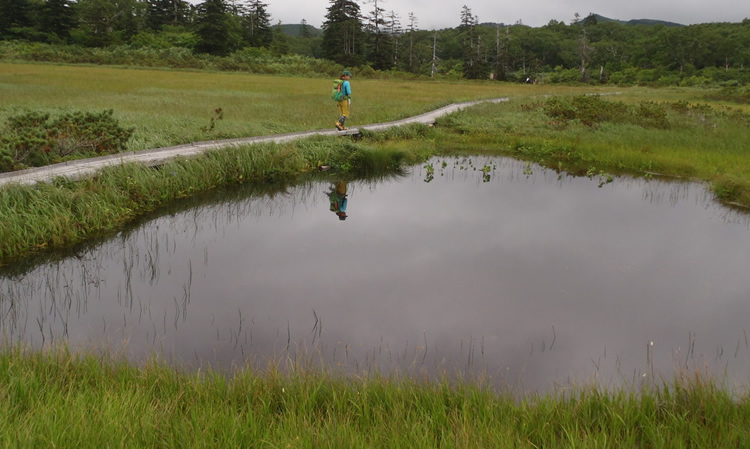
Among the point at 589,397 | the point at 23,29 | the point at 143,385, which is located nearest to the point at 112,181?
the point at 143,385

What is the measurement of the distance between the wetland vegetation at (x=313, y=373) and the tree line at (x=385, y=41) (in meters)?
34.7

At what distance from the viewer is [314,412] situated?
3.56 metres

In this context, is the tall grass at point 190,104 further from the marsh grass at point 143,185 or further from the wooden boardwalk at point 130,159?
the marsh grass at point 143,185

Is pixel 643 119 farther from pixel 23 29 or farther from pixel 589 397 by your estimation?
pixel 23 29

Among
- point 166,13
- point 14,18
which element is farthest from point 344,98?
point 166,13

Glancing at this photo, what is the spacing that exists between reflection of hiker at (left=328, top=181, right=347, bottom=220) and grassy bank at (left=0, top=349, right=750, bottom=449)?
223 inches

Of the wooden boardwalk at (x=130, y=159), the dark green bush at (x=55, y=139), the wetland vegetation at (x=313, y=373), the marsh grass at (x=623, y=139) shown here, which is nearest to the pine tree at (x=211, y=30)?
the wetland vegetation at (x=313, y=373)

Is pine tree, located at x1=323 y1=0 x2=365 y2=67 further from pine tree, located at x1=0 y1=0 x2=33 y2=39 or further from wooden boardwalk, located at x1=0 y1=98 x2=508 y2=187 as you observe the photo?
wooden boardwalk, located at x1=0 y1=98 x2=508 y2=187

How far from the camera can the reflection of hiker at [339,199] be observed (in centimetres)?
962

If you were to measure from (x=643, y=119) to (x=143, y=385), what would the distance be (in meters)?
19.3

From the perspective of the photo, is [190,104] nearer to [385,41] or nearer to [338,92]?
[338,92]

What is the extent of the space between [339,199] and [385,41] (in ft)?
188

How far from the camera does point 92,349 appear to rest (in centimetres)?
429

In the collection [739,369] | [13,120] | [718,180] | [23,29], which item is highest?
[23,29]
